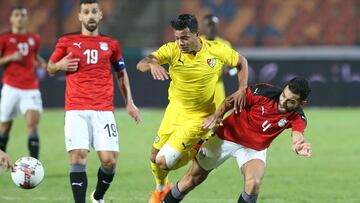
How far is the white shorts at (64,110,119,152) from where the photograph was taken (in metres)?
8.65

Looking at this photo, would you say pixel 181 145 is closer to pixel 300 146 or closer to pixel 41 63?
pixel 300 146

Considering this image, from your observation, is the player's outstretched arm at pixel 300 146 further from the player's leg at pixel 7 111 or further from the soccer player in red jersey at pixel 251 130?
the player's leg at pixel 7 111

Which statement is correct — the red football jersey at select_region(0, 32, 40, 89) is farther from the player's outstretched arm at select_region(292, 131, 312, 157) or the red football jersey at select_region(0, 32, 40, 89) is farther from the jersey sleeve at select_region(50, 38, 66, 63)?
the player's outstretched arm at select_region(292, 131, 312, 157)

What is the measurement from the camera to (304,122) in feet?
27.1

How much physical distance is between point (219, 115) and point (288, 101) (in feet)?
2.54

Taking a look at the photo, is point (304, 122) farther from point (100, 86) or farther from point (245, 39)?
point (245, 39)

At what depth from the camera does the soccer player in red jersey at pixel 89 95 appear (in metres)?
8.65

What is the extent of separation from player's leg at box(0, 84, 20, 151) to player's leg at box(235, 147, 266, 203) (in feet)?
16.9

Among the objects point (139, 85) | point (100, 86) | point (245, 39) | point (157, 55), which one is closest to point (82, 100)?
point (100, 86)

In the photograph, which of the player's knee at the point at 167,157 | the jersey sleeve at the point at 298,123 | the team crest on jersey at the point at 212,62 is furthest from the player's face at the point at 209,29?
the jersey sleeve at the point at 298,123

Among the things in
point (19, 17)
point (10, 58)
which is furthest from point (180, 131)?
point (19, 17)

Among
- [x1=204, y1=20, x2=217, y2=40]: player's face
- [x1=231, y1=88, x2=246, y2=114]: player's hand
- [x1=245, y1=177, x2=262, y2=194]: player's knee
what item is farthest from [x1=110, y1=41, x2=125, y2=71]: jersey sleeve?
[x1=204, y1=20, x2=217, y2=40]: player's face

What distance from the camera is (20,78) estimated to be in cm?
1328

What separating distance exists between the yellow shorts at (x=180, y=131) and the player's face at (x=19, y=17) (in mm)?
4515
